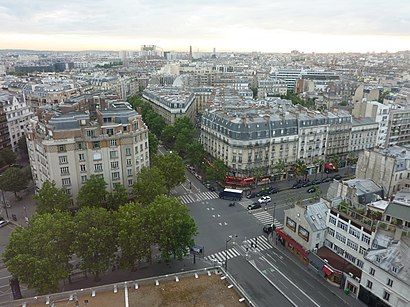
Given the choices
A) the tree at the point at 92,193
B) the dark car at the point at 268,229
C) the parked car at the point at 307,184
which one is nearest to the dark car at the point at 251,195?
the dark car at the point at 268,229

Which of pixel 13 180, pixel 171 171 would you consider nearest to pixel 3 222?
pixel 13 180

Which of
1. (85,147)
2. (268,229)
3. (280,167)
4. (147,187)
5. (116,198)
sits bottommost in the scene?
(268,229)

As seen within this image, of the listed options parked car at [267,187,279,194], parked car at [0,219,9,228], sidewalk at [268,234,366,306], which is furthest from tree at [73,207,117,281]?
parked car at [267,187,279,194]

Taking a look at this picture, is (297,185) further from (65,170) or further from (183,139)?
(65,170)

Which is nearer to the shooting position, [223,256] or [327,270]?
[327,270]

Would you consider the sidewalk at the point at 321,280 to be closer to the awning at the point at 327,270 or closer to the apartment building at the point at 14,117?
the awning at the point at 327,270

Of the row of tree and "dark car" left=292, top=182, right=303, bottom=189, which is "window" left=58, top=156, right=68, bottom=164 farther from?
"dark car" left=292, top=182, right=303, bottom=189

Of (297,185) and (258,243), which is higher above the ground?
(297,185)
